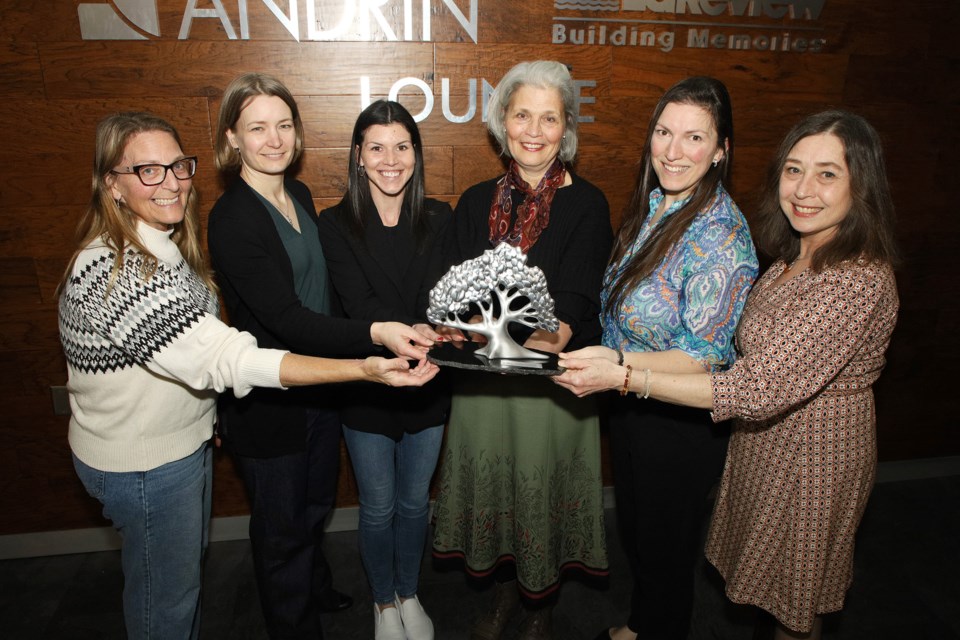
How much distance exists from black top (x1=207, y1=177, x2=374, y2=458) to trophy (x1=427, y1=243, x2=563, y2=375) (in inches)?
10.9

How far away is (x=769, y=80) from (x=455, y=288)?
195 centimetres

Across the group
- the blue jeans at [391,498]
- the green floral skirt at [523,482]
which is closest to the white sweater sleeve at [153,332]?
the blue jeans at [391,498]

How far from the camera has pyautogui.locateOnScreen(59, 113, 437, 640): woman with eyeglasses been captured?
1610 millimetres

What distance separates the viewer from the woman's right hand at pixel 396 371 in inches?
69.8

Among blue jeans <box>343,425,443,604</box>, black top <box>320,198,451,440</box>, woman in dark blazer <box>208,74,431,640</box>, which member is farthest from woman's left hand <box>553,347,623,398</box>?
blue jeans <box>343,425,443,604</box>

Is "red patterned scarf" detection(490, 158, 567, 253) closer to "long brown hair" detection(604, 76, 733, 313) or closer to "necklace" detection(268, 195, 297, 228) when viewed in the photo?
"long brown hair" detection(604, 76, 733, 313)

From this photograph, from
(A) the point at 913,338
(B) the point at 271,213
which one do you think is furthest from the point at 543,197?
(A) the point at 913,338

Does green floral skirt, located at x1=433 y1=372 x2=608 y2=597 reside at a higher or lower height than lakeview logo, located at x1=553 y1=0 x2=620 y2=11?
lower

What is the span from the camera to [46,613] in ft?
8.63

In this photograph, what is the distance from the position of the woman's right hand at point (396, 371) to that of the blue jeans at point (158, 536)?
620 mm

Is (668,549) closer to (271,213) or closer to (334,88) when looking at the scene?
(271,213)

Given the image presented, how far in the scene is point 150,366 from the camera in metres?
1.65

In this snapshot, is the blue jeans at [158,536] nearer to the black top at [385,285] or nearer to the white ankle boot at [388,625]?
the black top at [385,285]

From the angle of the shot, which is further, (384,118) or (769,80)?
(769,80)
